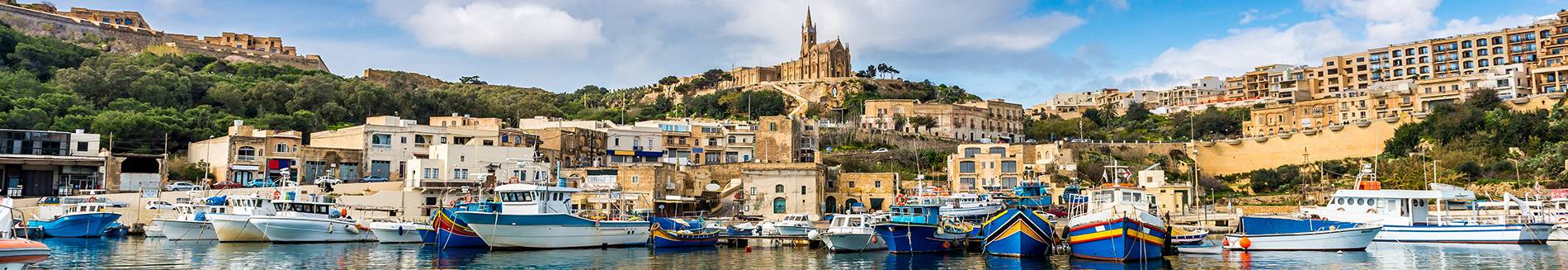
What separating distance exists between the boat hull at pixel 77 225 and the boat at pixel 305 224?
618 centimetres

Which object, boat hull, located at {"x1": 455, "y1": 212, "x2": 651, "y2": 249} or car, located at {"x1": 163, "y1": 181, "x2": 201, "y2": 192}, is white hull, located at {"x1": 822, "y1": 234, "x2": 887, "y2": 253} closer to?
boat hull, located at {"x1": 455, "y1": 212, "x2": 651, "y2": 249}

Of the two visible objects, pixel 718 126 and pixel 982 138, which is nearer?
pixel 718 126

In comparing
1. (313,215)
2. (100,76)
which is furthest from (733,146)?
(100,76)

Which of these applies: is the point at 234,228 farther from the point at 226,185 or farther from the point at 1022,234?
the point at 1022,234

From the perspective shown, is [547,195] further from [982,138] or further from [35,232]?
[982,138]

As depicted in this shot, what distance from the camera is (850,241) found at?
30875mm

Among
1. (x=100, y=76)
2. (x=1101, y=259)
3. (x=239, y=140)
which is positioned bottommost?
(x=1101, y=259)

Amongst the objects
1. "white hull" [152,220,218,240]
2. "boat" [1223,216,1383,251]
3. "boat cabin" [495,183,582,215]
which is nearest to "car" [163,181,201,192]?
"white hull" [152,220,218,240]

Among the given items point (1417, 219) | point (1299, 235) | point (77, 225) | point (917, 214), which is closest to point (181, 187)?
point (77, 225)

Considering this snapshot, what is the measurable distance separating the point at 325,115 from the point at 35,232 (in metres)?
26.5

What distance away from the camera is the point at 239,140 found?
5122cm

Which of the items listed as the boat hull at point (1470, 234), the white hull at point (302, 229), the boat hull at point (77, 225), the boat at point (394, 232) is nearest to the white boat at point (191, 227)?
the white hull at point (302, 229)

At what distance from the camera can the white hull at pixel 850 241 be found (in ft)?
101

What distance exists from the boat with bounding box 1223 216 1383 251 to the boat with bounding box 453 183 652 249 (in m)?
16.3
